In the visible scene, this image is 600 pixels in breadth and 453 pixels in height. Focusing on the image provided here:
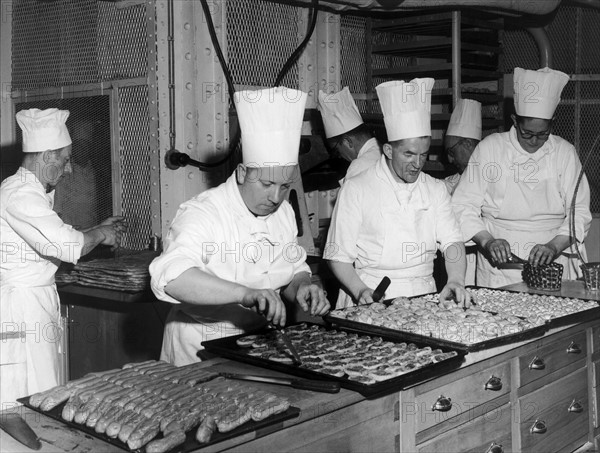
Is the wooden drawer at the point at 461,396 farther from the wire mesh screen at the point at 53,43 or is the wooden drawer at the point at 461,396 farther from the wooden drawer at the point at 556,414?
the wire mesh screen at the point at 53,43

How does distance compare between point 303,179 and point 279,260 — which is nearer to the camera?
point 279,260

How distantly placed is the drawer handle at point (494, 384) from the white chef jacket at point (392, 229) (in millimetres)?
968

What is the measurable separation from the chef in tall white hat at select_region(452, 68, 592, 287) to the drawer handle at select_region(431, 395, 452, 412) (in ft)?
6.46

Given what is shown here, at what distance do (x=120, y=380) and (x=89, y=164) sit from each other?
129 inches

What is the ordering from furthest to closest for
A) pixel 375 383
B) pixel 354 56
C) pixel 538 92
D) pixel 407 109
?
1. pixel 354 56
2. pixel 538 92
3. pixel 407 109
4. pixel 375 383

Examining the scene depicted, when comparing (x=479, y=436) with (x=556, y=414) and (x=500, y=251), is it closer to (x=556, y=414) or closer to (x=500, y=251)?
(x=556, y=414)

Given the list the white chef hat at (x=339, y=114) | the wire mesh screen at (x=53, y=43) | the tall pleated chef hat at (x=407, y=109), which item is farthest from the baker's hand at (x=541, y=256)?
the wire mesh screen at (x=53, y=43)

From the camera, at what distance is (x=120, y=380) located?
6.92 feet

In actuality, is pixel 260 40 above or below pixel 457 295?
above

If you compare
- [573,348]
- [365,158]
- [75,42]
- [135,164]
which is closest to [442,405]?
[573,348]

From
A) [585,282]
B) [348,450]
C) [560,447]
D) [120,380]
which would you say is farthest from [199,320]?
[585,282]

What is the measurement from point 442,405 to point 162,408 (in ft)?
3.35

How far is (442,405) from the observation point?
2410 mm

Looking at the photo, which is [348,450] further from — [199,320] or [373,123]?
[373,123]
